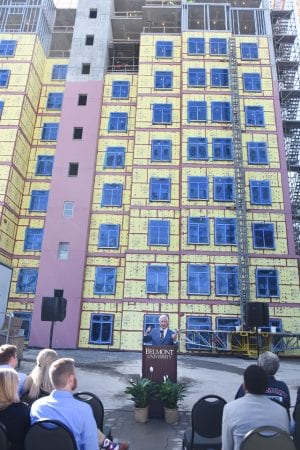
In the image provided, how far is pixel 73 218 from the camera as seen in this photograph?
79.0ft

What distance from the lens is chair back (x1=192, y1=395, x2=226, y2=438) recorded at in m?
4.57

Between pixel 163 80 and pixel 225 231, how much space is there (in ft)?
42.7

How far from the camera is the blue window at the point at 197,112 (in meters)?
25.8

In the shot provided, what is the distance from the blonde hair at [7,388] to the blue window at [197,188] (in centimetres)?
2099

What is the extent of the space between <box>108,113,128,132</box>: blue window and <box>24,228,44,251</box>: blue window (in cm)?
930

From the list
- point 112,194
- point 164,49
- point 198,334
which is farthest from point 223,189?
point 164,49

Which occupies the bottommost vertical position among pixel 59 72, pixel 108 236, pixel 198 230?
pixel 108 236

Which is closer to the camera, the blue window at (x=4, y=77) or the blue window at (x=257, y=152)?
the blue window at (x=257, y=152)

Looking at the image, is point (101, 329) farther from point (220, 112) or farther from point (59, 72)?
point (59, 72)

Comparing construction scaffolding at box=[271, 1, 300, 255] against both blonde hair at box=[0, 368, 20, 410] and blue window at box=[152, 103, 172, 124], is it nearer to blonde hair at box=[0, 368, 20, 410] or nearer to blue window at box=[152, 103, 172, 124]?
blue window at box=[152, 103, 172, 124]

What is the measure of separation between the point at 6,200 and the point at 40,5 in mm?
17978

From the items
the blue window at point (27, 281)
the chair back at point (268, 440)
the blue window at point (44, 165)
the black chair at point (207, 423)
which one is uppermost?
the blue window at point (44, 165)

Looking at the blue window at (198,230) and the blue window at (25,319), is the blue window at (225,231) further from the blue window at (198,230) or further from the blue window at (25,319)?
the blue window at (25,319)

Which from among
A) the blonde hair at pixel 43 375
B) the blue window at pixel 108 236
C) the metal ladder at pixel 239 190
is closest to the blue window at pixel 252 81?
the metal ladder at pixel 239 190
